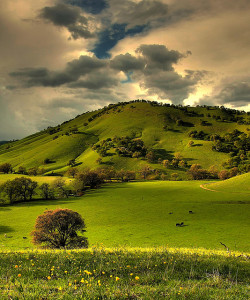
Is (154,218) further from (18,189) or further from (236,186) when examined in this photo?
(18,189)

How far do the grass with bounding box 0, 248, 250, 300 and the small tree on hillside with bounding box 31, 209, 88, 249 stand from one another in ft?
107

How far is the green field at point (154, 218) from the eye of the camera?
169 ft

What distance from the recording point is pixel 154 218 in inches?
2938

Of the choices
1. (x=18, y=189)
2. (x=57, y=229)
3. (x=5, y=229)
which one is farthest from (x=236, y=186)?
(x=18, y=189)

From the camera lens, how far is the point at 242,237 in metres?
50.8

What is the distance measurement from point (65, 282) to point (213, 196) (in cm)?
10026

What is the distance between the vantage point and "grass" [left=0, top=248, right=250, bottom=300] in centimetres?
736

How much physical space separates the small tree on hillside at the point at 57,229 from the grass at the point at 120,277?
107 ft

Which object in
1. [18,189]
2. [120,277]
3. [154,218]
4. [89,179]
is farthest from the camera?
[89,179]

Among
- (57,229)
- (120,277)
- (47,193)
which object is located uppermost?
(120,277)

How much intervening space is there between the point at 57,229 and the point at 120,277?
3882cm

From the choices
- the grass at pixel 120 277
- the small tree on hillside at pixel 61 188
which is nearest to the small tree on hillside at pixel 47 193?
the small tree on hillside at pixel 61 188

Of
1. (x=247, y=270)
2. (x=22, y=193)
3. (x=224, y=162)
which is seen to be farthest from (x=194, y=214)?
(x=224, y=162)

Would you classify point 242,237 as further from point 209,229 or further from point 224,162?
point 224,162
